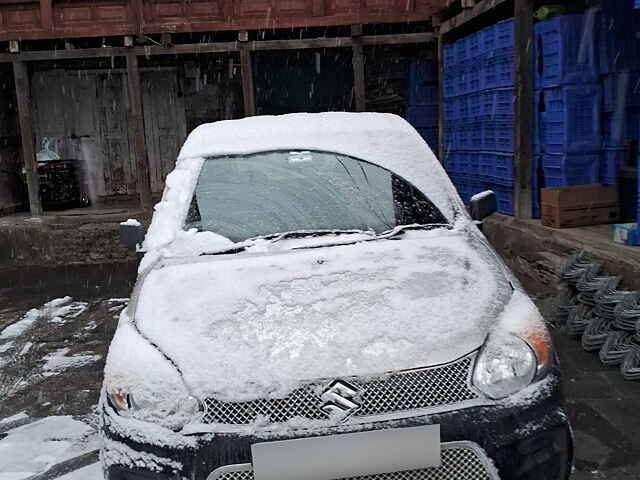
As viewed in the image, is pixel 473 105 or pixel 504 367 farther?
pixel 473 105

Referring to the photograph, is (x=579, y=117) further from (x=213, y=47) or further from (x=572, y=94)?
(x=213, y=47)

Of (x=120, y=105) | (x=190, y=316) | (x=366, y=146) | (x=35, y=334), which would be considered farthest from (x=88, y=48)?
(x=190, y=316)

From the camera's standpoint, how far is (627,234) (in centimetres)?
523

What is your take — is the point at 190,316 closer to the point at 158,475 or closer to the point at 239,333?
the point at 239,333

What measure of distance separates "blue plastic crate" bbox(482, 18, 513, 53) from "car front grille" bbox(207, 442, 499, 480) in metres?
6.49

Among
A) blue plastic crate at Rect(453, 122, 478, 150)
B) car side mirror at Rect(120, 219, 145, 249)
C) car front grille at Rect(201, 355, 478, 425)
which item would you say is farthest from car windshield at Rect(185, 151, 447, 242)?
blue plastic crate at Rect(453, 122, 478, 150)

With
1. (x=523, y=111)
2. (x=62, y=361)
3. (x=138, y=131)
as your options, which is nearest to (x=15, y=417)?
(x=62, y=361)

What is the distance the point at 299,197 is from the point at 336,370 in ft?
4.39

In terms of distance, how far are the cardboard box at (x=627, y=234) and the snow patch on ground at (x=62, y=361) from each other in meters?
4.62

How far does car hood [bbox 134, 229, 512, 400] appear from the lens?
2135mm

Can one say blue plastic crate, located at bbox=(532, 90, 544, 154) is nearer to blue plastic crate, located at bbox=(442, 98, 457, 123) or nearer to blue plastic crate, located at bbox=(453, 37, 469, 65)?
blue plastic crate, located at bbox=(453, 37, 469, 65)

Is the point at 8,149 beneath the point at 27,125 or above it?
beneath

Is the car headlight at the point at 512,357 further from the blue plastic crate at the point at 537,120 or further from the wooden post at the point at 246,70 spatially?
the wooden post at the point at 246,70

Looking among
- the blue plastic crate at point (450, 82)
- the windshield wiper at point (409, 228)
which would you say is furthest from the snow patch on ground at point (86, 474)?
the blue plastic crate at point (450, 82)
